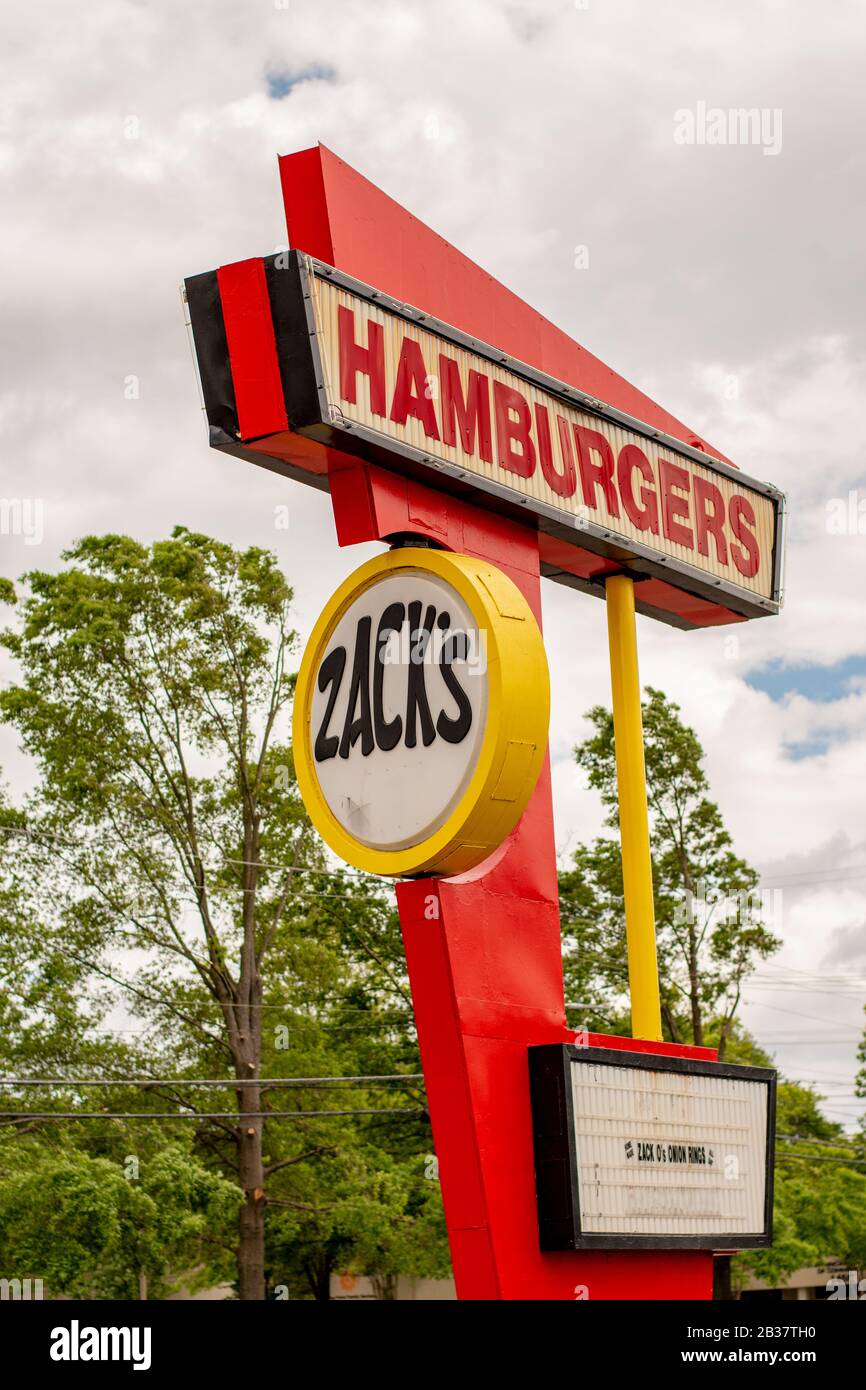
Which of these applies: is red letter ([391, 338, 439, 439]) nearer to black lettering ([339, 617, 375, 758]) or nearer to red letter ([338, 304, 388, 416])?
red letter ([338, 304, 388, 416])

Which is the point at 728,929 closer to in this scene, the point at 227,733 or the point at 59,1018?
the point at 227,733

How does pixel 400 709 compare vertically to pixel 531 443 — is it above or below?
below

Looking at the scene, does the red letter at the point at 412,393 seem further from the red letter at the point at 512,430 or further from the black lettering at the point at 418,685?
the black lettering at the point at 418,685

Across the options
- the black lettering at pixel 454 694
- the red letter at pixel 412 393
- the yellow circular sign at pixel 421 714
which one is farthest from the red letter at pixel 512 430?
the black lettering at pixel 454 694

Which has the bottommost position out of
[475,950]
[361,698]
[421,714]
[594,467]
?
[475,950]

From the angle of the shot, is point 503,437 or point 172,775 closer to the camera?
point 503,437

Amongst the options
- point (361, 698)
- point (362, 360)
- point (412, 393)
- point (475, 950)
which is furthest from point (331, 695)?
point (362, 360)

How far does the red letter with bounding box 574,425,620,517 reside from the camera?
12234 mm

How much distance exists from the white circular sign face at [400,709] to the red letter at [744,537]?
13.6 ft

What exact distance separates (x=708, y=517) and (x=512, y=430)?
8.54 feet

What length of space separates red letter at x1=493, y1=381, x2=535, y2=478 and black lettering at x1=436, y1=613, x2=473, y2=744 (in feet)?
5.32

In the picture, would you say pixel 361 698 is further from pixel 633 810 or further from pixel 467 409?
pixel 633 810

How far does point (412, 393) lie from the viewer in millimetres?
10797

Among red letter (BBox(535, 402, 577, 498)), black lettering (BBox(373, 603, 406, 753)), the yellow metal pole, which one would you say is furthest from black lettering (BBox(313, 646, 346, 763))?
the yellow metal pole
